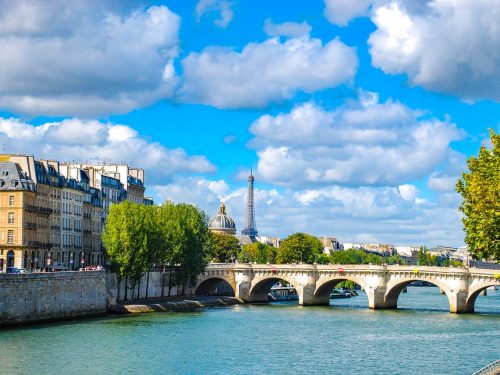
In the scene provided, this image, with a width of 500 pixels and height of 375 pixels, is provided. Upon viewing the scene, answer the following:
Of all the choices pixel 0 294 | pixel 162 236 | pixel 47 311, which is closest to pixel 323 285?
pixel 162 236

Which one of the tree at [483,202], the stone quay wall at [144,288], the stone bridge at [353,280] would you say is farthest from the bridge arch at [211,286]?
the tree at [483,202]

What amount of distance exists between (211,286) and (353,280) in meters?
21.3

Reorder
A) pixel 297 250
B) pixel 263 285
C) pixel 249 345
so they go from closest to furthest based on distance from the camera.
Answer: pixel 249 345, pixel 263 285, pixel 297 250

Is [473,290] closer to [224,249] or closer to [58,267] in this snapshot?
[58,267]

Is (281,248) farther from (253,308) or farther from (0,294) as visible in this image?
(0,294)

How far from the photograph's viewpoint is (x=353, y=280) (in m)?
105

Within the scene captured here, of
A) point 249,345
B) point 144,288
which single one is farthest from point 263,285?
point 249,345

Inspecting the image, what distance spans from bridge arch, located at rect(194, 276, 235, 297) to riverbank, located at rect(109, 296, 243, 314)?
14.6ft

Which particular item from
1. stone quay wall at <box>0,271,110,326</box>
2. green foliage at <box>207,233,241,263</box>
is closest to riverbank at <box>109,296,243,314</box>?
stone quay wall at <box>0,271,110,326</box>

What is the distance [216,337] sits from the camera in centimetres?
6550

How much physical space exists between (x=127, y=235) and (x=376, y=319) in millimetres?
23159

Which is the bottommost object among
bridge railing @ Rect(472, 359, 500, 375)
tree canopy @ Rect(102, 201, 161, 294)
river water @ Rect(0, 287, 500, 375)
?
river water @ Rect(0, 287, 500, 375)

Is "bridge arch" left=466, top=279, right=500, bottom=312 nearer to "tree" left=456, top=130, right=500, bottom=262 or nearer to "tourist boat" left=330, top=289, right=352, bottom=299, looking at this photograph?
"tourist boat" left=330, top=289, right=352, bottom=299

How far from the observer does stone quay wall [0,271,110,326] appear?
64.6 m
